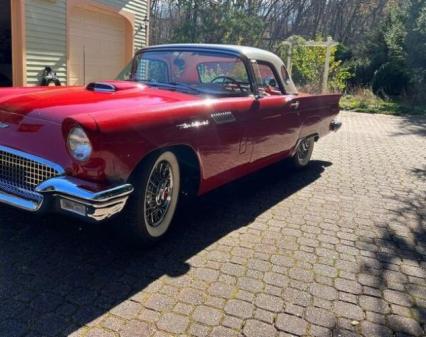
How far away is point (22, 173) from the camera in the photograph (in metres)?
2.96

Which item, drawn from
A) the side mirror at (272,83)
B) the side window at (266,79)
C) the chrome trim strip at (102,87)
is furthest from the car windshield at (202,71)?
the side mirror at (272,83)

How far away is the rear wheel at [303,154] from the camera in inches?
238

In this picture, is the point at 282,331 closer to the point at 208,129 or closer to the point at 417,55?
the point at 208,129

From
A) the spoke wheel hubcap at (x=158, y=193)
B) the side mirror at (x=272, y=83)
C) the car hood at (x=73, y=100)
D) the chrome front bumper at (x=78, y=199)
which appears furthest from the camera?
the side mirror at (x=272, y=83)

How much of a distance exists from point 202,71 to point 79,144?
6.55 ft

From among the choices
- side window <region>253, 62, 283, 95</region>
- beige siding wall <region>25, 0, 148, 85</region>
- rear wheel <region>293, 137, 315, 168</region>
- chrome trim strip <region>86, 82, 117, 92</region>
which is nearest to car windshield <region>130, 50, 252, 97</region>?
side window <region>253, 62, 283, 95</region>

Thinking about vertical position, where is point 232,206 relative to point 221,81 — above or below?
below

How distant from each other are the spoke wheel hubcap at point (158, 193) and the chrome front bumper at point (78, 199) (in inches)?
15.8

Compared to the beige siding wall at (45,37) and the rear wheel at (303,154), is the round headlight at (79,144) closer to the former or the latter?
the rear wheel at (303,154)

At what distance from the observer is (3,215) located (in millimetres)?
3688

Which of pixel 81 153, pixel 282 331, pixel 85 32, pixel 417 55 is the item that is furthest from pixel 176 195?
pixel 417 55

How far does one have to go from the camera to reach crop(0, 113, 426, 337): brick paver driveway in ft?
8.02

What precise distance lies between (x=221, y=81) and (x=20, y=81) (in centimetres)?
659

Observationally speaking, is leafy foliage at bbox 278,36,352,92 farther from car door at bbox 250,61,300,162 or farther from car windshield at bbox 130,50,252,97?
car windshield at bbox 130,50,252,97
